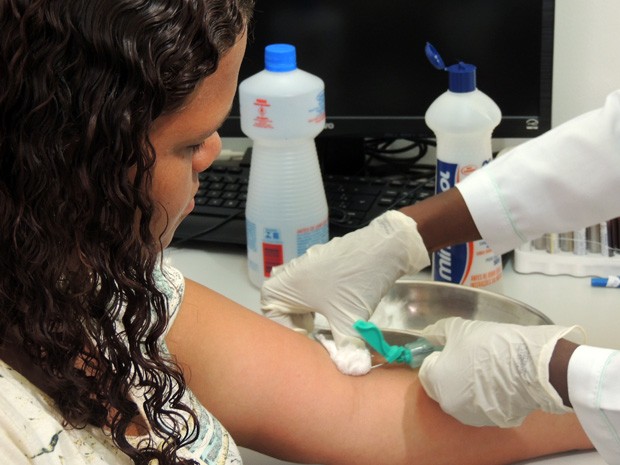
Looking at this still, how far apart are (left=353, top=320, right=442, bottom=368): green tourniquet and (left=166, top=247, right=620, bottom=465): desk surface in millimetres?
223

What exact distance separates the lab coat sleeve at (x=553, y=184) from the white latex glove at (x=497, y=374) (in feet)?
0.85

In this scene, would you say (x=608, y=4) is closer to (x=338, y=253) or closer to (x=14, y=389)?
(x=338, y=253)

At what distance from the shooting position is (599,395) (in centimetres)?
98

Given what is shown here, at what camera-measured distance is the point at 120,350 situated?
2.60 ft

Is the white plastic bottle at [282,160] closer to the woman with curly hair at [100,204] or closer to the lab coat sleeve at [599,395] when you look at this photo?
the woman with curly hair at [100,204]

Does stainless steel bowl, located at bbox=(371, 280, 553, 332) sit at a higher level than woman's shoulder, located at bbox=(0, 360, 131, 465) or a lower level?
lower

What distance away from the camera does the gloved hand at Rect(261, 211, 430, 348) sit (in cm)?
127

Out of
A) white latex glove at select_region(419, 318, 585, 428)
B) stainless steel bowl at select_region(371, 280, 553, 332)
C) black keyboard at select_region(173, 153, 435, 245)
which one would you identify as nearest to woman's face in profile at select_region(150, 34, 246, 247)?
white latex glove at select_region(419, 318, 585, 428)

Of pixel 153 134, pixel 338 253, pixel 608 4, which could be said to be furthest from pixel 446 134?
pixel 153 134

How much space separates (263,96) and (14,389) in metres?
0.74

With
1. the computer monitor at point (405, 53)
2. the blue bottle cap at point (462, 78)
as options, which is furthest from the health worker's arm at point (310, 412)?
the computer monitor at point (405, 53)

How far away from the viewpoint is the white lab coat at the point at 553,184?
4.19 ft

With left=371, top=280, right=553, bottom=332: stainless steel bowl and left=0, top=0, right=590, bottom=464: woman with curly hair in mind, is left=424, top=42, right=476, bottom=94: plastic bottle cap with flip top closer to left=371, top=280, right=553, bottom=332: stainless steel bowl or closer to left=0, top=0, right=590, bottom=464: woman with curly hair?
left=371, top=280, right=553, bottom=332: stainless steel bowl

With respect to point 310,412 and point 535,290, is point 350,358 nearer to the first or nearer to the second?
point 310,412
